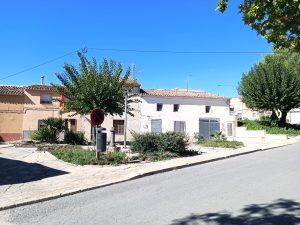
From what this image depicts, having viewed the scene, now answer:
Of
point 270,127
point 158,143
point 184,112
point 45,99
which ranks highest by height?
point 45,99

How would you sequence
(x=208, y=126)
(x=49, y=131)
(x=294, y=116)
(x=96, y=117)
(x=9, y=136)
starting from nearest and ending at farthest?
(x=96, y=117)
(x=49, y=131)
(x=9, y=136)
(x=208, y=126)
(x=294, y=116)

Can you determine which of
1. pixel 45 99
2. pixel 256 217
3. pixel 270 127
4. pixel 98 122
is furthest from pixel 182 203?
pixel 45 99

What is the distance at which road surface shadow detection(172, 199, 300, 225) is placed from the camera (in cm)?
698

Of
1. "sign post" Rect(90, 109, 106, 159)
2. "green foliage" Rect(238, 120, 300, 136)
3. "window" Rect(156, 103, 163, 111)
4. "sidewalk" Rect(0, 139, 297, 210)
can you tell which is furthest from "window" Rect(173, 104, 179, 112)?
"sign post" Rect(90, 109, 106, 159)

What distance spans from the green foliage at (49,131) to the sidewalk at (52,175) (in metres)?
8.33

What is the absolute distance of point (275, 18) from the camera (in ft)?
22.6

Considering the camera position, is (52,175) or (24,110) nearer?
(52,175)

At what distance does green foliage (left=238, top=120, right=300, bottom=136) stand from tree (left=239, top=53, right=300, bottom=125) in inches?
64.0

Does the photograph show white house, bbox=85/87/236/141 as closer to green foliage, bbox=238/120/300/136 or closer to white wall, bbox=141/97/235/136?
white wall, bbox=141/97/235/136

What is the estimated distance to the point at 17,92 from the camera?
39812 mm

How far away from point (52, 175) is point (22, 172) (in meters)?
1.14

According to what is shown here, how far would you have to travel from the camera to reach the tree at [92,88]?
26.9m

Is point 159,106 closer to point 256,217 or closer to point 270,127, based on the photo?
point 270,127

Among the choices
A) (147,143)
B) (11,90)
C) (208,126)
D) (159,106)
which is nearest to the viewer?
(147,143)
